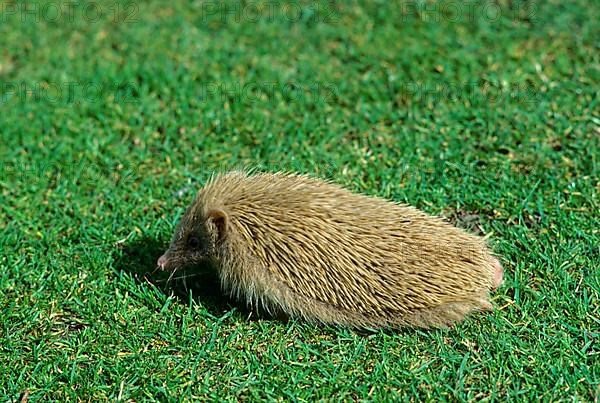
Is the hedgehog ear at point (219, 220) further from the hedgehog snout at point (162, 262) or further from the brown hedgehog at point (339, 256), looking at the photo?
the hedgehog snout at point (162, 262)

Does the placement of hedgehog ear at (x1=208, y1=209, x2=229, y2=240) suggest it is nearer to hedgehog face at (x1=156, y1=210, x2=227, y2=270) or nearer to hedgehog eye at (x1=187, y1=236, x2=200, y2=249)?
hedgehog face at (x1=156, y1=210, x2=227, y2=270)

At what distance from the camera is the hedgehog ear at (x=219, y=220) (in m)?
5.06

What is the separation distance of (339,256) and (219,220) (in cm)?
77

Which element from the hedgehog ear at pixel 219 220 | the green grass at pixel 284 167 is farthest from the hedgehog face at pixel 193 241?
the green grass at pixel 284 167

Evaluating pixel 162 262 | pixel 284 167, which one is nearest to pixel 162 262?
pixel 162 262

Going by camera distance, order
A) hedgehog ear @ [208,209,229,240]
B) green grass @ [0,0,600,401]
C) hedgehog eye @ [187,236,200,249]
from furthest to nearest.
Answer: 1. hedgehog eye @ [187,236,200,249]
2. hedgehog ear @ [208,209,229,240]
3. green grass @ [0,0,600,401]

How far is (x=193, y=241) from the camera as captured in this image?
209 inches

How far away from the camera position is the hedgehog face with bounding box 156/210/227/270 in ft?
16.9

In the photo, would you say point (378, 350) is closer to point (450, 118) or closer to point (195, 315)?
point (195, 315)

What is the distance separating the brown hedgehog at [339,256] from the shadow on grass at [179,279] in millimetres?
153

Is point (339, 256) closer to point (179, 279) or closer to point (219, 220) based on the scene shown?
point (219, 220)

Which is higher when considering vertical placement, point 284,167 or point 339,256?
point 339,256

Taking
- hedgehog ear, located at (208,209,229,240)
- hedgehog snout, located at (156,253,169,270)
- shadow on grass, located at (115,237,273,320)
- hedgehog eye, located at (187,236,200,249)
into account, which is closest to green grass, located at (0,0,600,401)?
shadow on grass, located at (115,237,273,320)

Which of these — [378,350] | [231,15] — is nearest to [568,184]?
[378,350]
